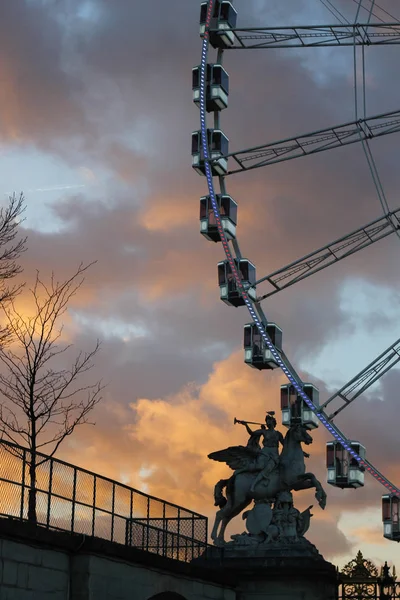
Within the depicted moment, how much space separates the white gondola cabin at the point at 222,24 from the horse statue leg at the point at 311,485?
1660 centimetres

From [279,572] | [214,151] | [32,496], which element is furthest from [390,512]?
[32,496]

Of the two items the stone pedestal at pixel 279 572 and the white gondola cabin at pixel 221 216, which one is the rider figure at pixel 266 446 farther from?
the white gondola cabin at pixel 221 216

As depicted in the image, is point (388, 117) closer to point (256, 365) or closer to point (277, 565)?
point (256, 365)

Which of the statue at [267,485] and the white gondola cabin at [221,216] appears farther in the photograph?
the white gondola cabin at [221,216]

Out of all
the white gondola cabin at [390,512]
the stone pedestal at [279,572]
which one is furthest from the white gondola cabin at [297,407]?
the stone pedestal at [279,572]

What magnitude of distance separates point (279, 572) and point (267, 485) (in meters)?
3.26

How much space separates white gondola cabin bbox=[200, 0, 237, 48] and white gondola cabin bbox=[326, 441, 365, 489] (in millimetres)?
16048

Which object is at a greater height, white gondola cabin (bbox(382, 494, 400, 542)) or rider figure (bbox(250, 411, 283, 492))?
rider figure (bbox(250, 411, 283, 492))

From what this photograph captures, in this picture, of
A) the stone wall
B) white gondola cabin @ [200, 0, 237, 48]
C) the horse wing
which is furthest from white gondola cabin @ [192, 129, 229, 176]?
the stone wall

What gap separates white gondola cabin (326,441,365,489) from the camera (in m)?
51.7

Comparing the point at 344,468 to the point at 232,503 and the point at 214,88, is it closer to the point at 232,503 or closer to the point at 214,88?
the point at 232,503

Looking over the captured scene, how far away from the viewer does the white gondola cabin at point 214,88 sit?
190ft

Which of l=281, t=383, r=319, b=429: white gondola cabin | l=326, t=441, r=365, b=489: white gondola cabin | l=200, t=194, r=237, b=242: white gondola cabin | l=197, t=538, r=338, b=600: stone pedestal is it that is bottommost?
l=197, t=538, r=338, b=600: stone pedestal

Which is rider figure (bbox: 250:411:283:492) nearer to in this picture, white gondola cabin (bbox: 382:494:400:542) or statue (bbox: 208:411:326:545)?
statue (bbox: 208:411:326:545)
